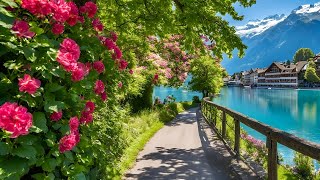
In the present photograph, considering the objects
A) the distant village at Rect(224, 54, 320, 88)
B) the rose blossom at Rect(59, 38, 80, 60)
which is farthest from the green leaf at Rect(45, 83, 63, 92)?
the distant village at Rect(224, 54, 320, 88)

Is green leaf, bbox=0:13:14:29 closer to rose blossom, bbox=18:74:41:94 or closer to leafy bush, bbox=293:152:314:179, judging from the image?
rose blossom, bbox=18:74:41:94

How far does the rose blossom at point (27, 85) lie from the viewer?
2844 millimetres

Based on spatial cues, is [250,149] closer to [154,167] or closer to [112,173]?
[154,167]

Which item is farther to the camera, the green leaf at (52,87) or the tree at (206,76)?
the tree at (206,76)

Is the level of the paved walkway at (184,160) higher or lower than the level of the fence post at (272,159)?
lower

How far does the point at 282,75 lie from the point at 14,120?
17430 centimetres

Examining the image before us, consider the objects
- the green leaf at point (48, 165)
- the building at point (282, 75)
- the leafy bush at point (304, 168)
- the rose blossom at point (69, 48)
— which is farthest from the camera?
the building at point (282, 75)

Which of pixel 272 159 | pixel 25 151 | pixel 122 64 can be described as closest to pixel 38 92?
pixel 25 151

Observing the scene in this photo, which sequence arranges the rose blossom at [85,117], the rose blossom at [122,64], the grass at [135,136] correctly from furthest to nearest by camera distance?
the grass at [135,136]
the rose blossom at [122,64]
the rose blossom at [85,117]

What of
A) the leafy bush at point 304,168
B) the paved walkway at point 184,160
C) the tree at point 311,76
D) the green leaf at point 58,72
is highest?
the tree at point 311,76

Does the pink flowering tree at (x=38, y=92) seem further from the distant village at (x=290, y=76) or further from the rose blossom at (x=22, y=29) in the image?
the distant village at (x=290, y=76)

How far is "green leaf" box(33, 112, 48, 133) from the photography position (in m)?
2.97

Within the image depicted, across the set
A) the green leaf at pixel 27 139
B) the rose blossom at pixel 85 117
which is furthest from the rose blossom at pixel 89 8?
the green leaf at pixel 27 139

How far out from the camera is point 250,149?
12.9 metres
